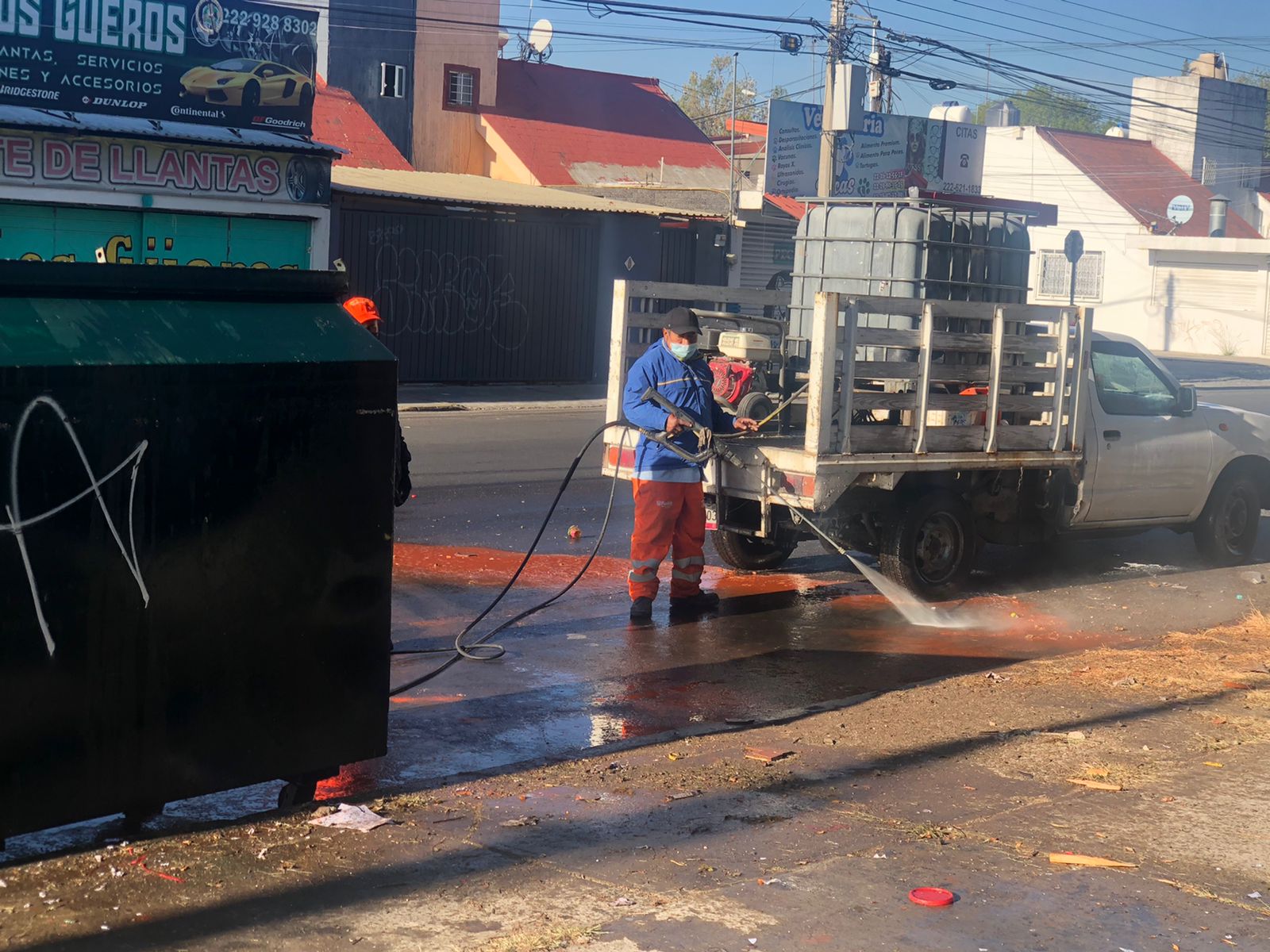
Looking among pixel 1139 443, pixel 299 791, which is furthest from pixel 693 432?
pixel 299 791

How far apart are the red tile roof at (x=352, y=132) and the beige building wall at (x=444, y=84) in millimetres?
2713

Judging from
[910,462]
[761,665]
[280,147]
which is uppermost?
[280,147]

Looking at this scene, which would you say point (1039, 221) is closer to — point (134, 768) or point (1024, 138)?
point (1024, 138)

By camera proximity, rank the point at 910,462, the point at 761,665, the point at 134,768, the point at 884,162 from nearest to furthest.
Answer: the point at 134,768
the point at 761,665
the point at 910,462
the point at 884,162

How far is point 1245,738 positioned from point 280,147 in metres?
16.5

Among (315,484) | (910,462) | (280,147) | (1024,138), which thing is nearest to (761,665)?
(910,462)

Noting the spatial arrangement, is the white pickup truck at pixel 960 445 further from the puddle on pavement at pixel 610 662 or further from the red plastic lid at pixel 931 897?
the red plastic lid at pixel 931 897

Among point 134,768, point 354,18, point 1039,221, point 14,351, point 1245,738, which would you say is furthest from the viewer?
point 1039,221

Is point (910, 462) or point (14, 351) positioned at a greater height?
point (14, 351)

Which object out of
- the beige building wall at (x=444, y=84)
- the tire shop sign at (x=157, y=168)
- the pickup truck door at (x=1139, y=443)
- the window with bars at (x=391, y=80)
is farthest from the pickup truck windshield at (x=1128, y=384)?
the window with bars at (x=391, y=80)

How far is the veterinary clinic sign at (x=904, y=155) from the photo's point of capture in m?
37.2

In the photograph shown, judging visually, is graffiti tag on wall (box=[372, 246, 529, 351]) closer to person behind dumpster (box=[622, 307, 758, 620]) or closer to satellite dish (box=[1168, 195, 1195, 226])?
person behind dumpster (box=[622, 307, 758, 620])

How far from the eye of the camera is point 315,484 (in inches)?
183

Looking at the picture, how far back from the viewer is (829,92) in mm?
26172
